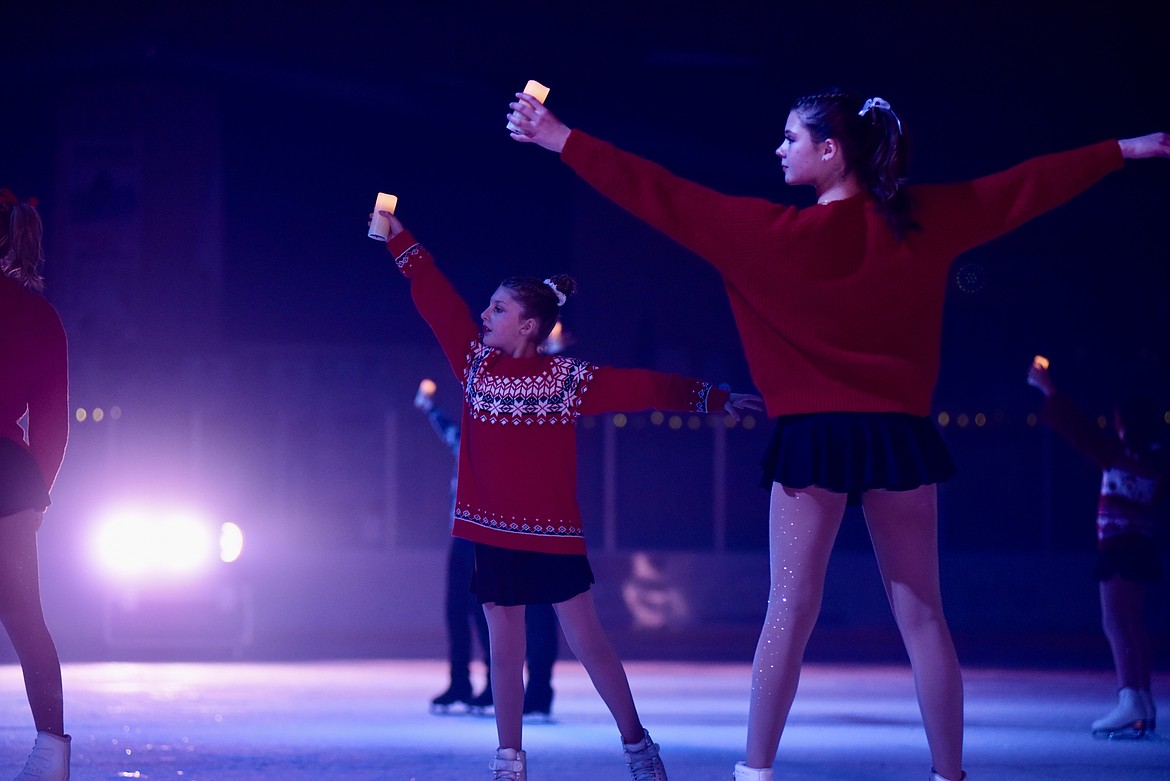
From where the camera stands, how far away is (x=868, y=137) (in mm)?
3889

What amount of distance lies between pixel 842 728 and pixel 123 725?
125 inches

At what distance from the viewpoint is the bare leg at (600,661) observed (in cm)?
469

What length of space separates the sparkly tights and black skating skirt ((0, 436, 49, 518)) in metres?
2.17

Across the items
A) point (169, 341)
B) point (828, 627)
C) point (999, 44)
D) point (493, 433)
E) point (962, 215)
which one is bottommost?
point (828, 627)

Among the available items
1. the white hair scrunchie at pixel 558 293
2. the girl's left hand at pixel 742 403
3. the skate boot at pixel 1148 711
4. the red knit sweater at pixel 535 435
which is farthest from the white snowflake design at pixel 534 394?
the skate boot at pixel 1148 711

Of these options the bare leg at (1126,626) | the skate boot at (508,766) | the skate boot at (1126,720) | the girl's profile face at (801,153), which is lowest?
the skate boot at (1126,720)

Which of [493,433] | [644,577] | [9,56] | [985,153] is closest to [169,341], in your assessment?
[9,56]

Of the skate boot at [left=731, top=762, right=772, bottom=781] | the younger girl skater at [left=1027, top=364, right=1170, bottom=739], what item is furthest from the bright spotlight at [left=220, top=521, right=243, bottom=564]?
the skate boot at [left=731, top=762, right=772, bottom=781]

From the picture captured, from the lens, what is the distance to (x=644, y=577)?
1404cm

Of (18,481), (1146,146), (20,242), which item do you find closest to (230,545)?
(20,242)

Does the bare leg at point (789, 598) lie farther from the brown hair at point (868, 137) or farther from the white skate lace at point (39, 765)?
the white skate lace at point (39, 765)

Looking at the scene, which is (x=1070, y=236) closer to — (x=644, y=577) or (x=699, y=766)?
(x=644, y=577)

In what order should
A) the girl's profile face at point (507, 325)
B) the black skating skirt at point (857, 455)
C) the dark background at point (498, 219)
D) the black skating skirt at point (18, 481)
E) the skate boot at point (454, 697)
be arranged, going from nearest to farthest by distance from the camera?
the black skating skirt at point (857, 455) → the black skating skirt at point (18, 481) → the girl's profile face at point (507, 325) → the skate boot at point (454, 697) → the dark background at point (498, 219)

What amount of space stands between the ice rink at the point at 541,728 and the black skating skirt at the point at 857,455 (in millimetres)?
1803
